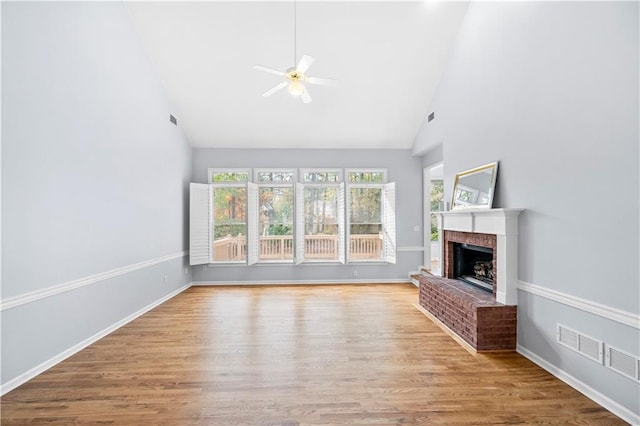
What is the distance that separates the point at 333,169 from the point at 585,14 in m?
4.65

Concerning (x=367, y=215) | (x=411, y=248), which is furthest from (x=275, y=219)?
(x=411, y=248)

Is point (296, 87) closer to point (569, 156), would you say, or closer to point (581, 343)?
point (569, 156)

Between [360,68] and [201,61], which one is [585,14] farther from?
[201,61]

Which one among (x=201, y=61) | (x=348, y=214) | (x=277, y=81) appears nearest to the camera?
(x=201, y=61)

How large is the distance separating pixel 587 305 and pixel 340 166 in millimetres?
4868

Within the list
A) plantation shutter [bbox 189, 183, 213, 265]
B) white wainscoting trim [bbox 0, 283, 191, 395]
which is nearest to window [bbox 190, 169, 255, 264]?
plantation shutter [bbox 189, 183, 213, 265]

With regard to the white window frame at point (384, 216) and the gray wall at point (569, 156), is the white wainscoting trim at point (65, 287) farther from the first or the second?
the gray wall at point (569, 156)

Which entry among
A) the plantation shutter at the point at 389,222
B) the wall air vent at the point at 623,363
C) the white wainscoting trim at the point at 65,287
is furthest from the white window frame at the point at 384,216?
the wall air vent at the point at 623,363

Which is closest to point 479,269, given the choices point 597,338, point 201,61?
point 597,338

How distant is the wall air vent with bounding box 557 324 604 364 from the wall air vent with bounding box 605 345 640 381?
0.19 ft

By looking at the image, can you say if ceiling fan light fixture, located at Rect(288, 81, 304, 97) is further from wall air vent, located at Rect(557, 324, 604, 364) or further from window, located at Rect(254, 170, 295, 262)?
wall air vent, located at Rect(557, 324, 604, 364)

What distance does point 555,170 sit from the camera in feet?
8.77

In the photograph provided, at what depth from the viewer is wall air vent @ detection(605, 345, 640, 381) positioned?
6.68 ft

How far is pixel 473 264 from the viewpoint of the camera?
4340mm
